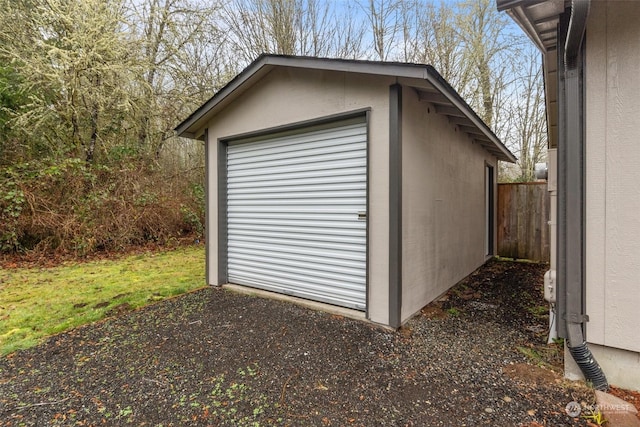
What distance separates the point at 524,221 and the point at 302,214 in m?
6.08

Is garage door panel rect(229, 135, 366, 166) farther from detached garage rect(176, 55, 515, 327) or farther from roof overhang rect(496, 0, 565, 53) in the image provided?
roof overhang rect(496, 0, 565, 53)

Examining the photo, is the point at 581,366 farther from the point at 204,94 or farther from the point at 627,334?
the point at 204,94

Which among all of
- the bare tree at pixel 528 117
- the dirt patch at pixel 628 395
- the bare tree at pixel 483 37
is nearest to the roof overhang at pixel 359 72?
the dirt patch at pixel 628 395

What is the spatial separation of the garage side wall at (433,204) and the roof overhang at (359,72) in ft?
0.59

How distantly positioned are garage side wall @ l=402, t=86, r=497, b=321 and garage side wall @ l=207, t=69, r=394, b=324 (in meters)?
0.24

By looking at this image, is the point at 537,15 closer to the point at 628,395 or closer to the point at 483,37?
the point at 628,395

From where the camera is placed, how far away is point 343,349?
9.77 ft

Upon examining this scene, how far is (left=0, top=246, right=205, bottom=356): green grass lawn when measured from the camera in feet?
12.0

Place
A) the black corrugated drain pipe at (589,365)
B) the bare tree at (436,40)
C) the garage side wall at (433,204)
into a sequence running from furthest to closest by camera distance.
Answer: the bare tree at (436,40), the garage side wall at (433,204), the black corrugated drain pipe at (589,365)

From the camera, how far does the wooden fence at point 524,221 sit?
729cm

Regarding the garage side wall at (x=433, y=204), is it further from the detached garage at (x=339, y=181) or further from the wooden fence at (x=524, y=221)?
the wooden fence at (x=524, y=221)

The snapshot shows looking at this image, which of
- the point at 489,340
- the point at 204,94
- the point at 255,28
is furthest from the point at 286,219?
the point at 255,28

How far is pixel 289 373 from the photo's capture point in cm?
261

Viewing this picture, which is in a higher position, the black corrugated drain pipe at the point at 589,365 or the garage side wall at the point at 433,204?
the garage side wall at the point at 433,204
